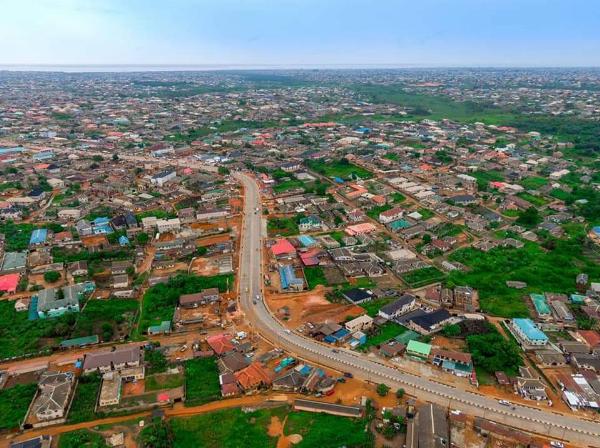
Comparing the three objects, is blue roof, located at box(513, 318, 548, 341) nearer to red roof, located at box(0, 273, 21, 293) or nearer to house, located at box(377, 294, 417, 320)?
house, located at box(377, 294, 417, 320)

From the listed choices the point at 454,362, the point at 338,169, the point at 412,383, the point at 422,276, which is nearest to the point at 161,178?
the point at 338,169

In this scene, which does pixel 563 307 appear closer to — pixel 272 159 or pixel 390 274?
pixel 390 274

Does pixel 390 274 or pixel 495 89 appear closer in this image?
pixel 390 274

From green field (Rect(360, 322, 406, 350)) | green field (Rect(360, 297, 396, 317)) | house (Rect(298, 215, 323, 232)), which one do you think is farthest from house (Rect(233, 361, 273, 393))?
house (Rect(298, 215, 323, 232))

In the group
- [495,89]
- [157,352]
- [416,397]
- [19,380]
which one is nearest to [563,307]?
[416,397]

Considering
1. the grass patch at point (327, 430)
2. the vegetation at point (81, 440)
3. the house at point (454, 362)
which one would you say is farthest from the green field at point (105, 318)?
the house at point (454, 362)

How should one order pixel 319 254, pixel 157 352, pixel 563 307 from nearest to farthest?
pixel 157 352
pixel 563 307
pixel 319 254
